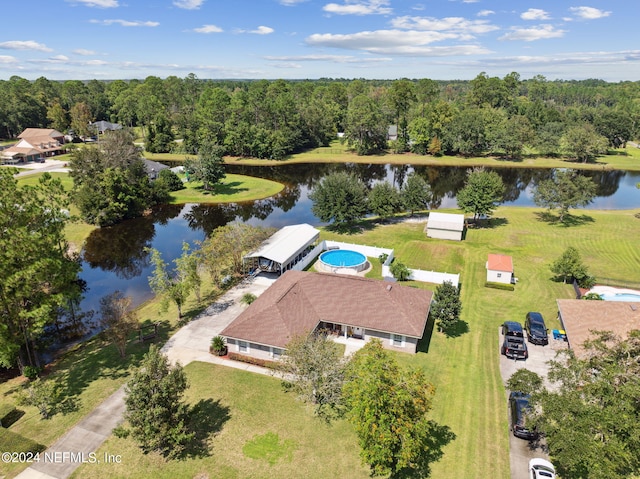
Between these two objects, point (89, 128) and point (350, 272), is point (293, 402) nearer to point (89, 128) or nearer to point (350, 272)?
point (350, 272)

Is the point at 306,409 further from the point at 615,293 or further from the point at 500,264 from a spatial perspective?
the point at 615,293

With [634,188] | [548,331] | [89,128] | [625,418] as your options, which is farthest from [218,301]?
[89,128]

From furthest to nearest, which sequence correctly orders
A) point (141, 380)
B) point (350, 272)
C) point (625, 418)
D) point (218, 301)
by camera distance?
1. point (350, 272)
2. point (218, 301)
3. point (141, 380)
4. point (625, 418)

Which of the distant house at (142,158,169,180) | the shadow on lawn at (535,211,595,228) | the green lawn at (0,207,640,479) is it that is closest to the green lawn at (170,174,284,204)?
the distant house at (142,158,169,180)

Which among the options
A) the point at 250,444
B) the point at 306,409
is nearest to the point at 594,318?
the point at 306,409

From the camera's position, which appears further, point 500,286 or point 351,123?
point 351,123

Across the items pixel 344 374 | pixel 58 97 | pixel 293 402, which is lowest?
pixel 293 402
